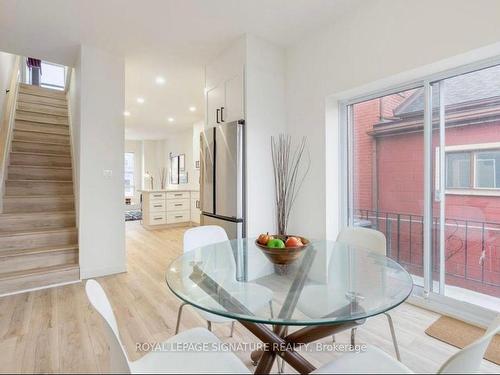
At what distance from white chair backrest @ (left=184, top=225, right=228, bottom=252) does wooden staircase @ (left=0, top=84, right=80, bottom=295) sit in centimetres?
188

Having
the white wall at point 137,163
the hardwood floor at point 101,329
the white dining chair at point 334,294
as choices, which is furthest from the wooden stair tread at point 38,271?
the white wall at point 137,163

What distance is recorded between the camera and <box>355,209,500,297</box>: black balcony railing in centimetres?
204

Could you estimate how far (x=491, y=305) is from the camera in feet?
6.66

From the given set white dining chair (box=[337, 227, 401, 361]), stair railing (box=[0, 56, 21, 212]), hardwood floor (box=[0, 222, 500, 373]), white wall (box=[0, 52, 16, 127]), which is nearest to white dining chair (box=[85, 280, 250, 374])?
hardwood floor (box=[0, 222, 500, 373])

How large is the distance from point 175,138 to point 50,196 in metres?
5.51

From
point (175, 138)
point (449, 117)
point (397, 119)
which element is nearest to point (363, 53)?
point (397, 119)

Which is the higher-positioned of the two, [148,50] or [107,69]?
[148,50]

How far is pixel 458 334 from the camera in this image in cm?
188

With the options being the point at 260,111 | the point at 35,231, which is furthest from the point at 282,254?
the point at 35,231

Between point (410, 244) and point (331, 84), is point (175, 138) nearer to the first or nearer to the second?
point (331, 84)

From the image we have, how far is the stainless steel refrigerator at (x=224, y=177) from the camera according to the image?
2.89m

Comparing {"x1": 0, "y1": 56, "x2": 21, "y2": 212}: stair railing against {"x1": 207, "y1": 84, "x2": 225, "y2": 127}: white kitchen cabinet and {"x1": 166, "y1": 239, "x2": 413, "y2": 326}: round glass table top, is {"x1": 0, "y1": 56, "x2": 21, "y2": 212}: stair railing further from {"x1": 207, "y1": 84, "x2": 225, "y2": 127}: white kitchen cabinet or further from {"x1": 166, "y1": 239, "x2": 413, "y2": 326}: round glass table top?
{"x1": 166, "y1": 239, "x2": 413, "y2": 326}: round glass table top

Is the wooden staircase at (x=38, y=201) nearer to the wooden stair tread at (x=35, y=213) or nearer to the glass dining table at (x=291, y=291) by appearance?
the wooden stair tread at (x=35, y=213)

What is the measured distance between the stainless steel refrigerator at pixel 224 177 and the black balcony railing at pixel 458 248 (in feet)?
4.93
